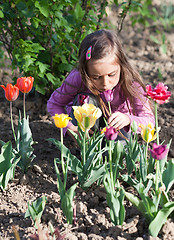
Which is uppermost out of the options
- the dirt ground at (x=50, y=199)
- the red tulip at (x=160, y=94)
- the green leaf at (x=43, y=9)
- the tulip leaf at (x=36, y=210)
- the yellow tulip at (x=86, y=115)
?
the green leaf at (x=43, y=9)

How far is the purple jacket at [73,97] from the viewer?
2.15 meters

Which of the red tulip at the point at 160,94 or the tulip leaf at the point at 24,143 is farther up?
the red tulip at the point at 160,94

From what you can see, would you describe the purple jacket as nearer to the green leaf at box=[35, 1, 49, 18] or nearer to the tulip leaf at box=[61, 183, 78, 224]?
the green leaf at box=[35, 1, 49, 18]

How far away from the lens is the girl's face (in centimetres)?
185

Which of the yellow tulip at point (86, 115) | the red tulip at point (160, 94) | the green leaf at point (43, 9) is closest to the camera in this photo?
the red tulip at point (160, 94)

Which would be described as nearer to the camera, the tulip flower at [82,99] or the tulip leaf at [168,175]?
the tulip leaf at [168,175]

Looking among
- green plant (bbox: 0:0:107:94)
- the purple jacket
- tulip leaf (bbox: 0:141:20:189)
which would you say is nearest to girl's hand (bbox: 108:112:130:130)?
the purple jacket

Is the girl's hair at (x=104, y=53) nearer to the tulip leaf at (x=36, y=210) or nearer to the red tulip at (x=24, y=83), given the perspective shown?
the red tulip at (x=24, y=83)

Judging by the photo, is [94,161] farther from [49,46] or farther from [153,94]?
[49,46]

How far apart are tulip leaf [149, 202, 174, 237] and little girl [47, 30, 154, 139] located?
1.80ft

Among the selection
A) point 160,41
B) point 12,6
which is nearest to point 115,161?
point 12,6

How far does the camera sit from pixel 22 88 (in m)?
1.77

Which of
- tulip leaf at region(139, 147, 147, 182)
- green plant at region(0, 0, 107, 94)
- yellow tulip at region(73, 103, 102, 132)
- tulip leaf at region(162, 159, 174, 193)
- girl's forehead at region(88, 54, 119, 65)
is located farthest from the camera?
green plant at region(0, 0, 107, 94)

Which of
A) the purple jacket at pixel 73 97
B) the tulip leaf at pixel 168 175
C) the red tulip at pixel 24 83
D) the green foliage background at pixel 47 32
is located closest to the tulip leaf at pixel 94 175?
the tulip leaf at pixel 168 175
